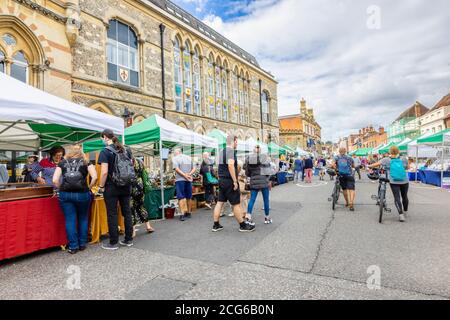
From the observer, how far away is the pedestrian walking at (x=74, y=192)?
4.22m

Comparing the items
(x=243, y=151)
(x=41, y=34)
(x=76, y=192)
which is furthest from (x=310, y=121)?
(x=76, y=192)

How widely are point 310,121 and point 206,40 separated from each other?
184 ft

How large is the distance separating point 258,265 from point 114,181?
8.67 feet

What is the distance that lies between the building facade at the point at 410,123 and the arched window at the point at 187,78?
4675cm

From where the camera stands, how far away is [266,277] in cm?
321

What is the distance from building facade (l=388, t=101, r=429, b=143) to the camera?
52.3 m

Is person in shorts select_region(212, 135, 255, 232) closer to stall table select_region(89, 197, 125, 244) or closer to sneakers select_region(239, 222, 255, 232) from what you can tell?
sneakers select_region(239, 222, 255, 232)

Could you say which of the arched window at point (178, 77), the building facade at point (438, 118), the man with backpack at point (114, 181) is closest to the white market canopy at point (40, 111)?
the man with backpack at point (114, 181)

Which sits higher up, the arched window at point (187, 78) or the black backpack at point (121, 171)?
the arched window at point (187, 78)

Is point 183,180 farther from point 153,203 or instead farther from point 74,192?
point 74,192

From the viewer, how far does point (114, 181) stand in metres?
4.36

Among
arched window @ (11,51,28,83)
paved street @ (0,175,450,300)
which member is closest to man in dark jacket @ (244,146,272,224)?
paved street @ (0,175,450,300)

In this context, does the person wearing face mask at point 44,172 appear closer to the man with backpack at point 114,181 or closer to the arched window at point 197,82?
the man with backpack at point 114,181
